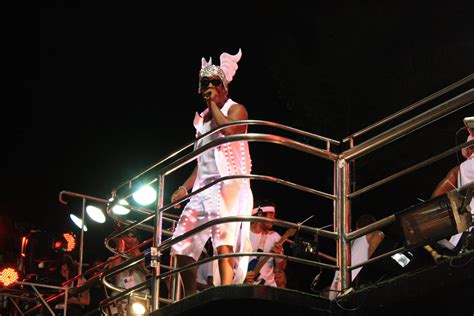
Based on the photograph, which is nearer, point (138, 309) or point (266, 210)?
point (138, 309)

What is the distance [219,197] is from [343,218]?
44.6 inches

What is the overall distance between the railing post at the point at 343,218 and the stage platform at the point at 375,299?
0.71ft

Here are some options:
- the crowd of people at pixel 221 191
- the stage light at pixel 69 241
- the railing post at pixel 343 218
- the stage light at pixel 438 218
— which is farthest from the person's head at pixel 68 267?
the stage light at pixel 438 218

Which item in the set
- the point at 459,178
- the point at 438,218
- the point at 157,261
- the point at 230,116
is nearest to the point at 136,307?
the point at 157,261

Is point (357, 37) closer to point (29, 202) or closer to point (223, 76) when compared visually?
point (29, 202)

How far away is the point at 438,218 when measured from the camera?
7379mm

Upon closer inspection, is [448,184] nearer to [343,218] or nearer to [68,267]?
[343,218]

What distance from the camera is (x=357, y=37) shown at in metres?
17.8

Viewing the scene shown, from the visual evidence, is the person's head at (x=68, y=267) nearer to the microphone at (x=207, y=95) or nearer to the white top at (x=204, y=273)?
the white top at (x=204, y=273)

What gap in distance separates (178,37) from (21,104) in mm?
3394

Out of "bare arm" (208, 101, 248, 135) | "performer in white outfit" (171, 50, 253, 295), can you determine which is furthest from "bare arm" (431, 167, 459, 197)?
"bare arm" (208, 101, 248, 135)

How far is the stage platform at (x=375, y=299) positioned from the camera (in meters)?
7.36

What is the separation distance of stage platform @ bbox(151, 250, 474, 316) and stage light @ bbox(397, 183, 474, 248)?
20cm

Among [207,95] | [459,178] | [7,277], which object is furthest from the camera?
[7,277]
